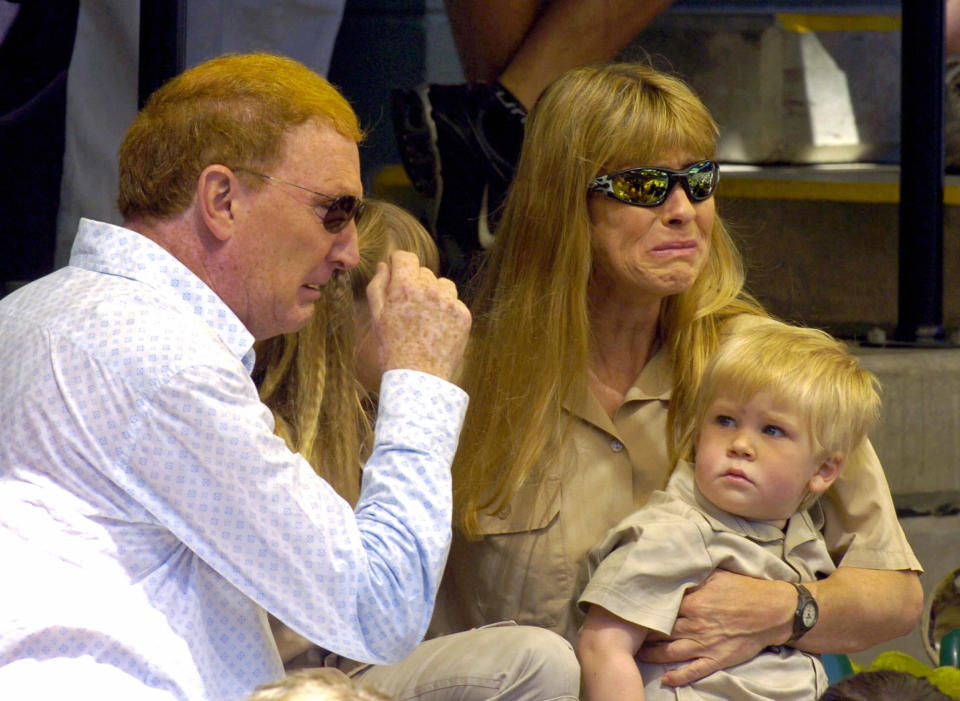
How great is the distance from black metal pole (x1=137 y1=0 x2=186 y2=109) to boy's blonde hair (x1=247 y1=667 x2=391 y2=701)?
219 centimetres

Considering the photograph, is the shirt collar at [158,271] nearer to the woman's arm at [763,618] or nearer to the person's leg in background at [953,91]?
the woman's arm at [763,618]

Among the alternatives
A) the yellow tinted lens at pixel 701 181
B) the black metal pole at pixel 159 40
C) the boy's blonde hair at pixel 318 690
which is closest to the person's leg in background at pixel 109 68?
the black metal pole at pixel 159 40

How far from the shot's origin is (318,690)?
4.11 ft

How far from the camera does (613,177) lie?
249 centimetres

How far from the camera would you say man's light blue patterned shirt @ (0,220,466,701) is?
1.62m

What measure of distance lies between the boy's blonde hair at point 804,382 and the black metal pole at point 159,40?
5.00ft

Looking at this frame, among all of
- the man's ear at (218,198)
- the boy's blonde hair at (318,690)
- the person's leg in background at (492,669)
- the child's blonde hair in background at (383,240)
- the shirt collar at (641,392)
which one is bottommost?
the person's leg in background at (492,669)

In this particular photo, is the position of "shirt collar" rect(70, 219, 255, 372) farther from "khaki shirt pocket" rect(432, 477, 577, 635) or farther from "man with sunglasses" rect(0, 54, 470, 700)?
"khaki shirt pocket" rect(432, 477, 577, 635)

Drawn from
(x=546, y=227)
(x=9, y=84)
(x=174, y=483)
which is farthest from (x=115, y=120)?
(x=174, y=483)

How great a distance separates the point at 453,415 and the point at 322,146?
404mm

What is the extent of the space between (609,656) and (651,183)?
0.84 meters

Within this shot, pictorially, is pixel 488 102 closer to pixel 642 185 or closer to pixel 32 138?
pixel 32 138

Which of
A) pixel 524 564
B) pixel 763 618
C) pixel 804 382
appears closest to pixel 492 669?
pixel 524 564

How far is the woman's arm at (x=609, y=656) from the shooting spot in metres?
2.21
